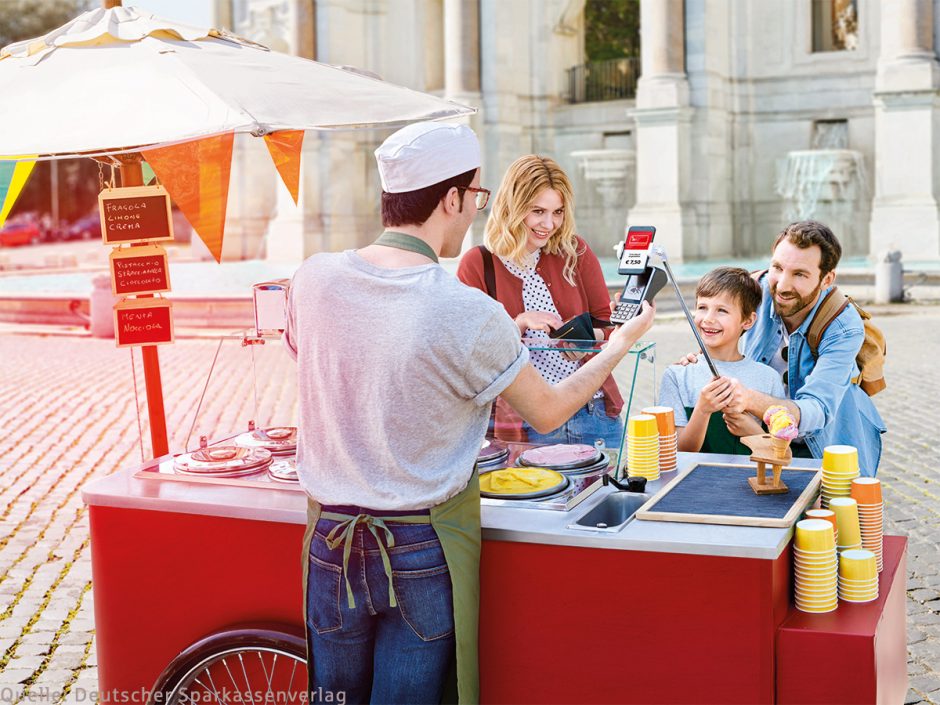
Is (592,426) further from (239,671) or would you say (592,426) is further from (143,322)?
(143,322)

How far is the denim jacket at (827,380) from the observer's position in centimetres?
400

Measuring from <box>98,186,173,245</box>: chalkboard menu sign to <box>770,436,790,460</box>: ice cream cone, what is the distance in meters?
2.63

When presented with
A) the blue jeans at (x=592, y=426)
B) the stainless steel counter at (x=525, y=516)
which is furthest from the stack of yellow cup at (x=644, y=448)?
the blue jeans at (x=592, y=426)

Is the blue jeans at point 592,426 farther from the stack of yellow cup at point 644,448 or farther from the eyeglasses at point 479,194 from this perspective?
the eyeglasses at point 479,194

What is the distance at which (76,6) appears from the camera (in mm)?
62594

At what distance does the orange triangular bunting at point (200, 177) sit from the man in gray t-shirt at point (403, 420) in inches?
79.6

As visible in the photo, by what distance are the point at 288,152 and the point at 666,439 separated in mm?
2252

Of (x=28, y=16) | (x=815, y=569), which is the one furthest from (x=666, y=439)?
(x=28, y=16)

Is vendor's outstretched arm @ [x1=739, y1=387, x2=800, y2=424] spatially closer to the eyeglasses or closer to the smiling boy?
the smiling boy

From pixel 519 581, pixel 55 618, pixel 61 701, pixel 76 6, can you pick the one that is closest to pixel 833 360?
pixel 519 581

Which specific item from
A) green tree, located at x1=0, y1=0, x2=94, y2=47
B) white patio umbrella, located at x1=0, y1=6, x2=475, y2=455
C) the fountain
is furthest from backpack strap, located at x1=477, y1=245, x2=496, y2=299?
green tree, located at x1=0, y1=0, x2=94, y2=47

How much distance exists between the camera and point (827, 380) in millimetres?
4027

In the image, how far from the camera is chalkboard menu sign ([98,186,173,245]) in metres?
4.80

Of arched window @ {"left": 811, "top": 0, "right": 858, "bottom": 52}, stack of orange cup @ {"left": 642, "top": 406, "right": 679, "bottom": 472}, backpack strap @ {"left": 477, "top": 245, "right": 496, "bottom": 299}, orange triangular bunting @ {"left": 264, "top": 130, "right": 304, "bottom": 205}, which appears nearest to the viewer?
stack of orange cup @ {"left": 642, "top": 406, "right": 679, "bottom": 472}
